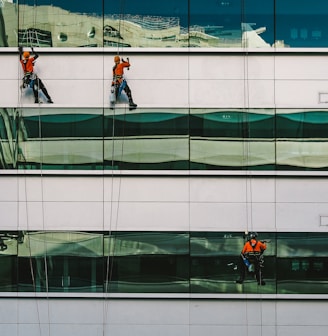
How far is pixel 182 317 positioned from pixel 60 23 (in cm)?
691

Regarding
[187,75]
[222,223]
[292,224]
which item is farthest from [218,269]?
[187,75]

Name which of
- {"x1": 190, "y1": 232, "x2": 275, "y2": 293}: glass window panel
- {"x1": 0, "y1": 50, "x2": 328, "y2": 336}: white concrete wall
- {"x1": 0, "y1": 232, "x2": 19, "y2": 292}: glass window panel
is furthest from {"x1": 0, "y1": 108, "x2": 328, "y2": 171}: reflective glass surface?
{"x1": 0, "y1": 232, "x2": 19, "y2": 292}: glass window panel

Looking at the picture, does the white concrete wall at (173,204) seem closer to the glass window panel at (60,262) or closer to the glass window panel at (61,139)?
the glass window panel at (60,262)

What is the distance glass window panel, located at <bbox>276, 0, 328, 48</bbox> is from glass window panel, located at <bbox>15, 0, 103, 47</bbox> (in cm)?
394

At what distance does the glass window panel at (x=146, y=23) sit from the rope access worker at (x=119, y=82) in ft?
1.93

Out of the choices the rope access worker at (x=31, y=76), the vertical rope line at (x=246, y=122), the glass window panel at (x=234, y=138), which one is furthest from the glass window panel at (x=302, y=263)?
the rope access worker at (x=31, y=76)

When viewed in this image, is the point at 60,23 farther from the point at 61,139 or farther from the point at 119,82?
the point at 61,139

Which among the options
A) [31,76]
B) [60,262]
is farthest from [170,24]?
[60,262]

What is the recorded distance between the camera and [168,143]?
560 inches

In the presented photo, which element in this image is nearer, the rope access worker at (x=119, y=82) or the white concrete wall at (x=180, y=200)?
the rope access worker at (x=119, y=82)

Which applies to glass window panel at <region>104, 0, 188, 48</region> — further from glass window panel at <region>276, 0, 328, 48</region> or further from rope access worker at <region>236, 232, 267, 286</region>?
rope access worker at <region>236, 232, 267, 286</region>

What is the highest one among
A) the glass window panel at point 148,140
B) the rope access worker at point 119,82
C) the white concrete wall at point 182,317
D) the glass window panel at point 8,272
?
the rope access worker at point 119,82

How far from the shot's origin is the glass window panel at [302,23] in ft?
46.5

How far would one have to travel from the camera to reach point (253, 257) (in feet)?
45.1
